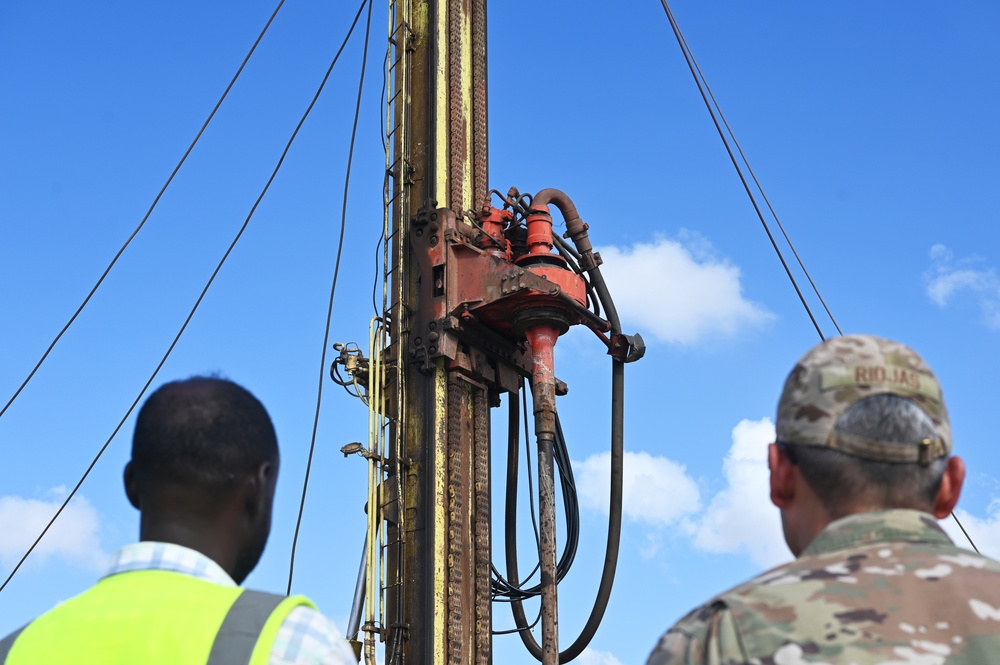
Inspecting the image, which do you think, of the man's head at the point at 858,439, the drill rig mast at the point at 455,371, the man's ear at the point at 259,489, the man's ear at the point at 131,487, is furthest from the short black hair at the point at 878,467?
the drill rig mast at the point at 455,371

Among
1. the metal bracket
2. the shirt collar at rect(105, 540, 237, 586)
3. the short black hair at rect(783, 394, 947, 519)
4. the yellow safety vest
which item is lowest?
the yellow safety vest

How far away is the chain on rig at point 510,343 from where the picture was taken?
8.23 m

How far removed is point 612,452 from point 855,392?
6278mm

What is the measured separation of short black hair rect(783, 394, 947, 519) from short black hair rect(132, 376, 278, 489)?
99 centimetres

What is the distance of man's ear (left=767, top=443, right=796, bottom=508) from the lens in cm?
225

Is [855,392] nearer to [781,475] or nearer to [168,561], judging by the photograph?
[781,475]

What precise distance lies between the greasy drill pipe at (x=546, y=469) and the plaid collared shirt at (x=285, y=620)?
601 centimetres

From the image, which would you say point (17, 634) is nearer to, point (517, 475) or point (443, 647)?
point (443, 647)

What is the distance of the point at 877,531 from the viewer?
212cm

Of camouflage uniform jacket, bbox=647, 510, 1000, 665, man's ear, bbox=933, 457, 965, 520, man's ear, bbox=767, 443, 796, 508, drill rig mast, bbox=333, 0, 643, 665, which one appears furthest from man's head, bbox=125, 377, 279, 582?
drill rig mast, bbox=333, 0, 643, 665

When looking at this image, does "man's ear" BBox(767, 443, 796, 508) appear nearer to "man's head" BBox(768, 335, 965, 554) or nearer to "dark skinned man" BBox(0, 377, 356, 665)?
"man's head" BBox(768, 335, 965, 554)

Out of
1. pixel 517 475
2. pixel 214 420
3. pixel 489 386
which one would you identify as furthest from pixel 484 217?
pixel 214 420

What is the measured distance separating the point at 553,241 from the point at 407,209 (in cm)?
110

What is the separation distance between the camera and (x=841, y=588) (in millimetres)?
2045
